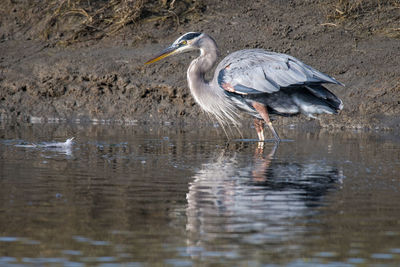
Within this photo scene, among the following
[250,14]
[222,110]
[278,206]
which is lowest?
[278,206]

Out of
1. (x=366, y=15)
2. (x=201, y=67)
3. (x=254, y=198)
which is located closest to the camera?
(x=254, y=198)

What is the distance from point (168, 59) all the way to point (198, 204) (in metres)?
9.64

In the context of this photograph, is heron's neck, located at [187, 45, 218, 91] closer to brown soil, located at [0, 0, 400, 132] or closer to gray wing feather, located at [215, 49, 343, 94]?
gray wing feather, located at [215, 49, 343, 94]

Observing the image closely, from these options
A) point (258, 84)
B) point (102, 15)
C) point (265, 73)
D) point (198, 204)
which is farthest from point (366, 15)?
point (198, 204)

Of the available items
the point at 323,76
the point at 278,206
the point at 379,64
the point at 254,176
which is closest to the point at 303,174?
the point at 254,176

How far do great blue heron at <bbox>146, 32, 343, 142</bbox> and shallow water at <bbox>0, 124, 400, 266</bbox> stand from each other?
2.54 ft

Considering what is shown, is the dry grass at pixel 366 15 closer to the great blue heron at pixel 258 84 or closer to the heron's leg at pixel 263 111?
the great blue heron at pixel 258 84

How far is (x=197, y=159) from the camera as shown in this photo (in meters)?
8.34

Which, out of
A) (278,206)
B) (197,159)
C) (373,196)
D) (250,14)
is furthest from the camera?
(250,14)

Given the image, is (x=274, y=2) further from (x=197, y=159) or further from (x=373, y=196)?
(x=373, y=196)

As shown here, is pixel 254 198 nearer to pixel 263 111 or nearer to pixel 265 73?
pixel 265 73

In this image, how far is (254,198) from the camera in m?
5.83

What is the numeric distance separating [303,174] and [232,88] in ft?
10.0

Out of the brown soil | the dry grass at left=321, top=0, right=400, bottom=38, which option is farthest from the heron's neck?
the dry grass at left=321, top=0, right=400, bottom=38
